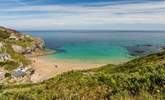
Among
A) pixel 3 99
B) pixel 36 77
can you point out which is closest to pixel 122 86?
pixel 3 99

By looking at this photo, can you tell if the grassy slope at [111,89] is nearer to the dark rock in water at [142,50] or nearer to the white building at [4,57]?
the white building at [4,57]

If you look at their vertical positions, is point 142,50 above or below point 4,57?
below

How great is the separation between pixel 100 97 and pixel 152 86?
1892 mm

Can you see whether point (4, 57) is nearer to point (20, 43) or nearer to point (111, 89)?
point (20, 43)

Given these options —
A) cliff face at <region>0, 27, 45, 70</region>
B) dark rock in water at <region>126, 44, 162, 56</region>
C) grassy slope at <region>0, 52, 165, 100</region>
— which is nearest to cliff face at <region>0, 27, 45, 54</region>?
cliff face at <region>0, 27, 45, 70</region>

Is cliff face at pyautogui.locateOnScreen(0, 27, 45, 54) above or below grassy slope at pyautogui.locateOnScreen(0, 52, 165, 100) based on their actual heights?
below

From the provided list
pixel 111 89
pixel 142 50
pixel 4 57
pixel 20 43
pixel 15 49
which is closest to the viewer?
pixel 111 89

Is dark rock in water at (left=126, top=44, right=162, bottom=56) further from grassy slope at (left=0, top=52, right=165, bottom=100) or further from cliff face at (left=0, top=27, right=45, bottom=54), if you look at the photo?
grassy slope at (left=0, top=52, right=165, bottom=100)

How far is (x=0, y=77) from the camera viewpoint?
6944cm

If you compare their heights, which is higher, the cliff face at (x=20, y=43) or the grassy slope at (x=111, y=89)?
Answer: the grassy slope at (x=111, y=89)

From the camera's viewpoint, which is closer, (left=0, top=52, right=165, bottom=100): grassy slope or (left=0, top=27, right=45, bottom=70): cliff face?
(left=0, top=52, right=165, bottom=100): grassy slope

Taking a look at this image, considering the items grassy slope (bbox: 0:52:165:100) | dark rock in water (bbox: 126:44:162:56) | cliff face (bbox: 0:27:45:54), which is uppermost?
grassy slope (bbox: 0:52:165:100)

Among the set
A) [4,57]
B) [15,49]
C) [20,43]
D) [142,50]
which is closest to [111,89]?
[4,57]

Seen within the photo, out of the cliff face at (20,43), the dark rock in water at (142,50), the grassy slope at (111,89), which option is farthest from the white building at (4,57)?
the grassy slope at (111,89)
